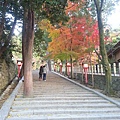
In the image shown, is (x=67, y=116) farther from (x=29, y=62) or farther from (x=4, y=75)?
(x=4, y=75)

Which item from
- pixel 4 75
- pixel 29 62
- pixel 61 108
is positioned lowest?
pixel 61 108

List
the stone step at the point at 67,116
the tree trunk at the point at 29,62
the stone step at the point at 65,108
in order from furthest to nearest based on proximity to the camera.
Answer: the tree trunk at the point at 29,62, the stone step at the point at 65,108, the stone step at the point at 67,116

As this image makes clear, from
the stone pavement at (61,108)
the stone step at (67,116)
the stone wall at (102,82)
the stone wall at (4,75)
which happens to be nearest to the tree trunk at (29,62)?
the stone pavement at (61,108)

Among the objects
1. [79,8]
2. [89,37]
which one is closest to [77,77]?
[89,37]

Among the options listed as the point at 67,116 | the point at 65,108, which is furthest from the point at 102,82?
the point at 67,116

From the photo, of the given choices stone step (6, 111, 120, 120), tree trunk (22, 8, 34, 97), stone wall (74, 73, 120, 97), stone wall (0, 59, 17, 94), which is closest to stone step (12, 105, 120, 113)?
stone step (6, 111, 120, 120)

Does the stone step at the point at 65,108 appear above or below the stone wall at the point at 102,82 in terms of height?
below

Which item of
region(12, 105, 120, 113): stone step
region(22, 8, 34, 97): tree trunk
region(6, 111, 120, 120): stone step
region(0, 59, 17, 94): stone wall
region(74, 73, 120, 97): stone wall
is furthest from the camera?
region(0, 59, 17, 94): stone wall

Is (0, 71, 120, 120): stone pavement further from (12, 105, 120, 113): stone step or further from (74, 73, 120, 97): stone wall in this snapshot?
(74, 73, 120, 97): stone wall

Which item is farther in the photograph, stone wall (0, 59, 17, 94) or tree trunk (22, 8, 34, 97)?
stone wall (0, 59, 17, 94)

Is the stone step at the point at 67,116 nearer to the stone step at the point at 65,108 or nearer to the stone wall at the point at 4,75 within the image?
the stone step at the point at 65,108

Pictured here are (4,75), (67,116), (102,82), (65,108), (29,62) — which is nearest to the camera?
(67,116)

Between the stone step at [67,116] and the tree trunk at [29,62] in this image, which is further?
the tree trunk at [29,62]

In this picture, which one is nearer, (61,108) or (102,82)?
(61,108)
